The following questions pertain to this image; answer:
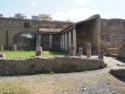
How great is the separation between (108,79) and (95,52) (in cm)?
1108

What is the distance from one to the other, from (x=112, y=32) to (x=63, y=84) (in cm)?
1452

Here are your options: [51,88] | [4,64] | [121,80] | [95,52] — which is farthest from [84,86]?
[95,52]

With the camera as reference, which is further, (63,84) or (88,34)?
(88,34)

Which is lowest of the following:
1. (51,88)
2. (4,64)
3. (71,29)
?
(51,88)

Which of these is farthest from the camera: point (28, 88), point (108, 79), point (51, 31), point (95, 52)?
point (51, 31)

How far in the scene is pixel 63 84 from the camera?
1057 centimetres

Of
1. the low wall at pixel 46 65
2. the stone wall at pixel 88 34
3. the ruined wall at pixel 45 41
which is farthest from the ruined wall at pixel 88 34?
the low wall at pixel 46 65

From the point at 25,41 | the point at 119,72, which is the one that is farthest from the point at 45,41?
the point at 119,72

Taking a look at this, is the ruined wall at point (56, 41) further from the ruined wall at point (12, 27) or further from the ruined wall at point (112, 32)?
the ruined wall at point (112, 32)

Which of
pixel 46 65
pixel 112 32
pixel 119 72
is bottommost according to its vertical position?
pixel 119 72

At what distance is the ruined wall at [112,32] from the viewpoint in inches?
912

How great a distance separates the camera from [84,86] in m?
10.5

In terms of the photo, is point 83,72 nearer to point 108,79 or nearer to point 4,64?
point 108,79

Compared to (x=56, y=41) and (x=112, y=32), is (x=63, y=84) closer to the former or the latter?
(x=112, y=32)
